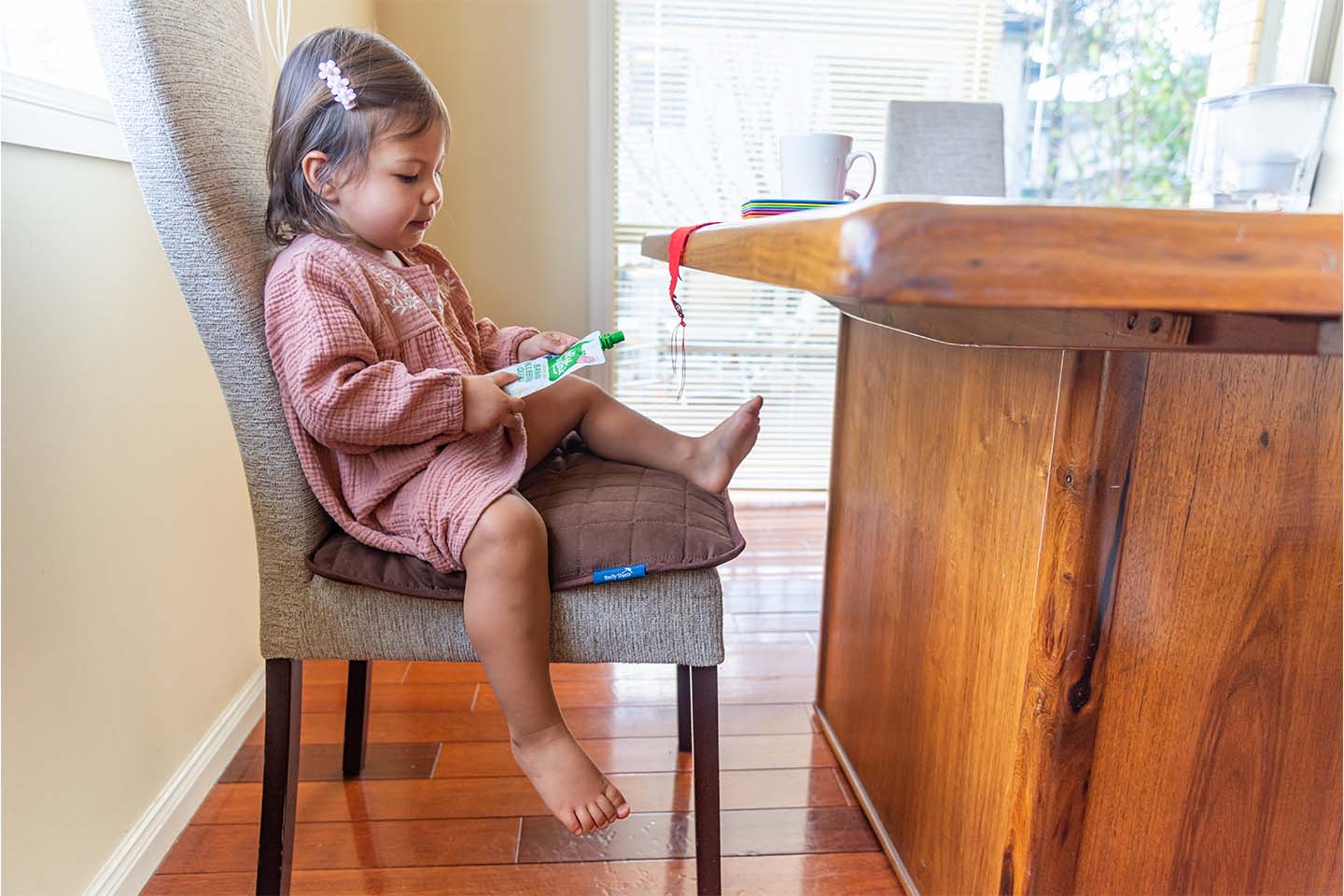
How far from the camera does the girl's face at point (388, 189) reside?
976 millimetres

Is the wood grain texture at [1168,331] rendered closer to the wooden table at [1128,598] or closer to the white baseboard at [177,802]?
the wooden table at [1128,598]

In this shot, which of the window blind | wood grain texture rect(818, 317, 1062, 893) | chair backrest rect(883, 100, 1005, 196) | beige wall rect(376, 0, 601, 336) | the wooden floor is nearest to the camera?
wood grain texture rect(818, 317, 1062, 893)

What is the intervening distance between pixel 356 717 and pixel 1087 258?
1177 millimetres

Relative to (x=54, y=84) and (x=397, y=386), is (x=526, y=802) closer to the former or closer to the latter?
(x=397, y=386)

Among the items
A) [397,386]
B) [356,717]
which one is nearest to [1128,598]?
[397,386]

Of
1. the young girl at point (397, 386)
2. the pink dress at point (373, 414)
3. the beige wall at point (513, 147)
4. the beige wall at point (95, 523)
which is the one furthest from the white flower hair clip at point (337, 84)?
the beige wall at point (513, 147)

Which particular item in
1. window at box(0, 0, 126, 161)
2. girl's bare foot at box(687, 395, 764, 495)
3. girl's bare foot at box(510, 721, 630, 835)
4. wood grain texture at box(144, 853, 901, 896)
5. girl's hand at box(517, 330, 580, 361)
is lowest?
wood grain texture at box(144, 853, 901, 896)

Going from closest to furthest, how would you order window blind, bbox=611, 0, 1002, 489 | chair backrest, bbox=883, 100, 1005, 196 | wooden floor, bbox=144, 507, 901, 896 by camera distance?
1. wooden floor, bbox=144, 507, 901, 896
2. chair backrest, bbox=883, 100, 1005, 196
3. window blind, bbox=611, 0, 1002, 489

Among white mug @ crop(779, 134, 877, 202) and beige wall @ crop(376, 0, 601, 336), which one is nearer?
white mug @ crop(779, 134, 877, 202)

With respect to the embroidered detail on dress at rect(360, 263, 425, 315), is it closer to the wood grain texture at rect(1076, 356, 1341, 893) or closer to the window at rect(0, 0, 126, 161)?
the window at rect(0, 0, 126, 161)

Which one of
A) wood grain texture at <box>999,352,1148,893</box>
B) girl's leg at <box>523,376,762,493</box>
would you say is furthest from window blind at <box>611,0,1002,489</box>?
wood grain texture at <box>999,352,1148,893</box>

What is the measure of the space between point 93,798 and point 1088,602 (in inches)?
40.9

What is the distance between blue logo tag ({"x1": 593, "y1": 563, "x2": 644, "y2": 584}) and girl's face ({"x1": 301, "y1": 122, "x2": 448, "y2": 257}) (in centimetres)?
48

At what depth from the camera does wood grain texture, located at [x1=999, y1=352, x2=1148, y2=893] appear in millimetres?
639
